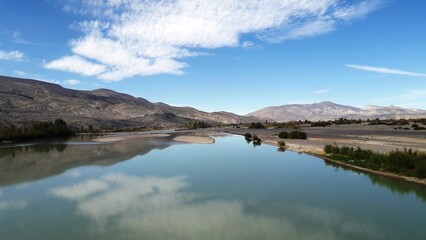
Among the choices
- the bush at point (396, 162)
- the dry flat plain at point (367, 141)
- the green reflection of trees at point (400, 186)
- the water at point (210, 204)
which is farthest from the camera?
the dry flat plain at point (367, 141)

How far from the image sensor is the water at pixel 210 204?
36.6 ft

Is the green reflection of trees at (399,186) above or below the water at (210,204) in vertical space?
above

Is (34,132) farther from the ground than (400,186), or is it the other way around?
(34,132)

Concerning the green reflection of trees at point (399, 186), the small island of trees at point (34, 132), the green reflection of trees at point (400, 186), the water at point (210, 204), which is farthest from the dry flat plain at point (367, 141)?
the small island of trees at point (34, 132)

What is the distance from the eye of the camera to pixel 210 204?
574 inches

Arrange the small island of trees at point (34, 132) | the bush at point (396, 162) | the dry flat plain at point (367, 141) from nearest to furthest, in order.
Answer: the bush at point (396, 162) < the dry flat plain at point (367, 141) < the small island of trees at point (34, 132)

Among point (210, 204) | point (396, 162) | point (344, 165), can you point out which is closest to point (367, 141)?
point (344, 165)

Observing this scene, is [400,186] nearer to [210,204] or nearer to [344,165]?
[344,165]

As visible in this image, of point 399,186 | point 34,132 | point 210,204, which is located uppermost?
point 34,132

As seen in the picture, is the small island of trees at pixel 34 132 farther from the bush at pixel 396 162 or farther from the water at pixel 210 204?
the bush at pixel 396 162

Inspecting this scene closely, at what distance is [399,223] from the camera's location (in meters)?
11.8

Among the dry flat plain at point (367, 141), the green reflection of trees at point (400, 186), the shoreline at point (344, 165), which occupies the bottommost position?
the green reflection of trees at point (400, 186)

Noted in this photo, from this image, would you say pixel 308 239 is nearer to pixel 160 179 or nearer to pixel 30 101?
pixel 160 179

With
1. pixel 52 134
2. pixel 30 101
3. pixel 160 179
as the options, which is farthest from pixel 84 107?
pixel 160 179
